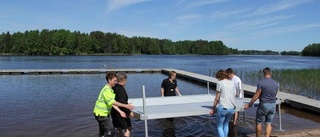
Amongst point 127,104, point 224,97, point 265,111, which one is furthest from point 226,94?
point 127,104

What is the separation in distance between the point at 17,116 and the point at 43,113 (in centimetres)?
98

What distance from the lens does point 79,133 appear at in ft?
32.5

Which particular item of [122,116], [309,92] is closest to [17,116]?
[122,116]

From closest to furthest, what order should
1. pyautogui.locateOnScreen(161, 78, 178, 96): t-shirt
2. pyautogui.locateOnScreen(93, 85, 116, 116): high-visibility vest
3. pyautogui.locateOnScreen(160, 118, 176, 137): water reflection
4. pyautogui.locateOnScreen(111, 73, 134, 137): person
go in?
pyautogui.locateOnScreen(93, 85, 116, 116): high-visibility vest → pyautogui.locateOnScreen(111, 73, 134, 137): person → pyautogui.locateOnScreen(160, 118, 176, 137): water reflection → pyautogui.locateOnScreen(161, 78, 178, 96): t-shirt

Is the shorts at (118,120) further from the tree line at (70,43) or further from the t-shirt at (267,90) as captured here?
the tree line at (70,43)

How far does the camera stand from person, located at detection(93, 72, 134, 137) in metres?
6.12

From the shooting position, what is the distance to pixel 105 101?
6188mm

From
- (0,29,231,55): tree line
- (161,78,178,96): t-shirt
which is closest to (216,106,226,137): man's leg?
(161,78,178,96): t-shirt

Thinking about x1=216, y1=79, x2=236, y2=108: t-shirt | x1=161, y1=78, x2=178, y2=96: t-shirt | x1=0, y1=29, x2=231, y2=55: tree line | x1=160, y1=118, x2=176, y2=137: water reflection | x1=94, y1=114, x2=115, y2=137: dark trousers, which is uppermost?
x1=0, y1=29, x2=231, y2=55: tree line

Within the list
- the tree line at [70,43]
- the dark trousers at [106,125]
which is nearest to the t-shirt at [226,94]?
the dark trousers at [106,125]

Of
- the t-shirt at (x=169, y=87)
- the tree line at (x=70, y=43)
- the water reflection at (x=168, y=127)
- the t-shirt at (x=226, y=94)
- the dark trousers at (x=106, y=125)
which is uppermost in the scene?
the tree line at (x=70, y=43)

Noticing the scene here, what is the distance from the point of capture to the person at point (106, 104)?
20.1 feet

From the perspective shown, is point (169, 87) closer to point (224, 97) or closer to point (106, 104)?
point (224, 97)

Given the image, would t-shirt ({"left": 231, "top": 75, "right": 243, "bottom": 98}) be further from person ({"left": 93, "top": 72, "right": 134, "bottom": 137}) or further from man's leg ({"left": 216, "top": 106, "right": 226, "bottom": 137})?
person ({"left": 93, "top": 72, "right": 134, "bottom": 137})
